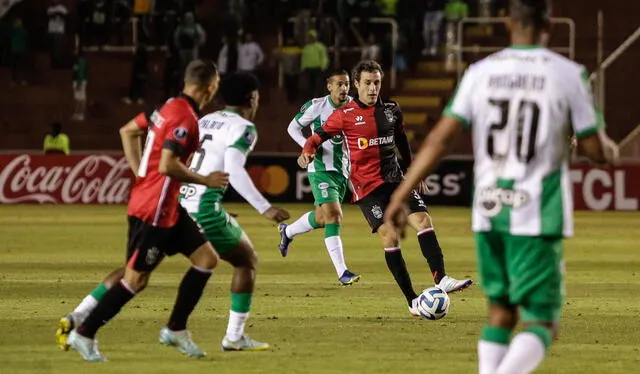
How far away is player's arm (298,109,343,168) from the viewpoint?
14.9 metres

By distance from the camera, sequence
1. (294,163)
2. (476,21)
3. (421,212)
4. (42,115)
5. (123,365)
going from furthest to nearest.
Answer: (42,115) → (476,21) → (294,163) → (421,212) → (123,365)

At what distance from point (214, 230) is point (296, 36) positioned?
27034 millimetres

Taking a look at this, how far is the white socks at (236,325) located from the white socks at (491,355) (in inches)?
136

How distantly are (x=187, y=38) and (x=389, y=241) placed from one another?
942 inches

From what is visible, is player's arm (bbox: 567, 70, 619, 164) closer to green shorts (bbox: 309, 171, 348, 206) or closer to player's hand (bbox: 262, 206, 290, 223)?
player's hand (bbox: 262, 206, 290, 223)

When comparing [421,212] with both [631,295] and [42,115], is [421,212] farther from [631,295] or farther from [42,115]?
[42,115]

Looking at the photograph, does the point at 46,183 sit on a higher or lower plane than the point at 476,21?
lower

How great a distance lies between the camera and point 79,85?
126 feet

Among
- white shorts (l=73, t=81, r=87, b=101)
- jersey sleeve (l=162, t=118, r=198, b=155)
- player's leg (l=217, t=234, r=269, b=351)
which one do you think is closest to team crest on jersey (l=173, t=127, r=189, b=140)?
jersey sleeve (l=162, t=118, r=198, b=155)

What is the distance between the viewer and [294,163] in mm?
32500

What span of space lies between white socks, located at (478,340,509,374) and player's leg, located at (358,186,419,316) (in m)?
5.48

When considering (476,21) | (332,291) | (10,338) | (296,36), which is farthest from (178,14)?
(10,338)

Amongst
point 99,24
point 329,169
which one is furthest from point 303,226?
point 99,24

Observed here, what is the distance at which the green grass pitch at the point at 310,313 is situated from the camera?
34.6ft
